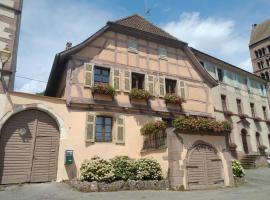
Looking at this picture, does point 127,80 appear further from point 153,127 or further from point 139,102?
point 153,127

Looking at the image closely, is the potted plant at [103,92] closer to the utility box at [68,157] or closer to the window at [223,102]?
the utility box at [68,157]

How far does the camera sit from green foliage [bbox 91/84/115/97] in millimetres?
11995

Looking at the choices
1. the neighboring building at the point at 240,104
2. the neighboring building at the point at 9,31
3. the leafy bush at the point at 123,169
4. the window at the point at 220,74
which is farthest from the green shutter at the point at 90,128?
the window at the point at 220,74

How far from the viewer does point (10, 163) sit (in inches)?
384

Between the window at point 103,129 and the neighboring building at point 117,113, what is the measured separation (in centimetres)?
5

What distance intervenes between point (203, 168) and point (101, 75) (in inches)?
258

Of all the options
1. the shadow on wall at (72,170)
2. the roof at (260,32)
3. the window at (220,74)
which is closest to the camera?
the shadow on wall at (72,170)

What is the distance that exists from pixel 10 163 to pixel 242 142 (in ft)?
54.4

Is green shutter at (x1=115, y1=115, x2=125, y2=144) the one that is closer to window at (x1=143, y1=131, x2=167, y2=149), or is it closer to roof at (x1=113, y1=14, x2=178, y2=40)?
window at (x1=143, y1=131, x2=167, y2=149)

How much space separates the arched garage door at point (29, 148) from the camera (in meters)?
9.74

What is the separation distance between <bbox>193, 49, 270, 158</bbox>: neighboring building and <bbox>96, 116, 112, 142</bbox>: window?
9.60 meters

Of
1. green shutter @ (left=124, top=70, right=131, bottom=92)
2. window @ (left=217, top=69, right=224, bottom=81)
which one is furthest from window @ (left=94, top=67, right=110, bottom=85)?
window @ (left=217, top=69, right=224, bottom=81)

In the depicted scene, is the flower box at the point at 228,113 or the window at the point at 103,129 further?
the flower box at the point at 228,113

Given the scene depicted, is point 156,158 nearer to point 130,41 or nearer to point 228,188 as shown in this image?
point 228,188
